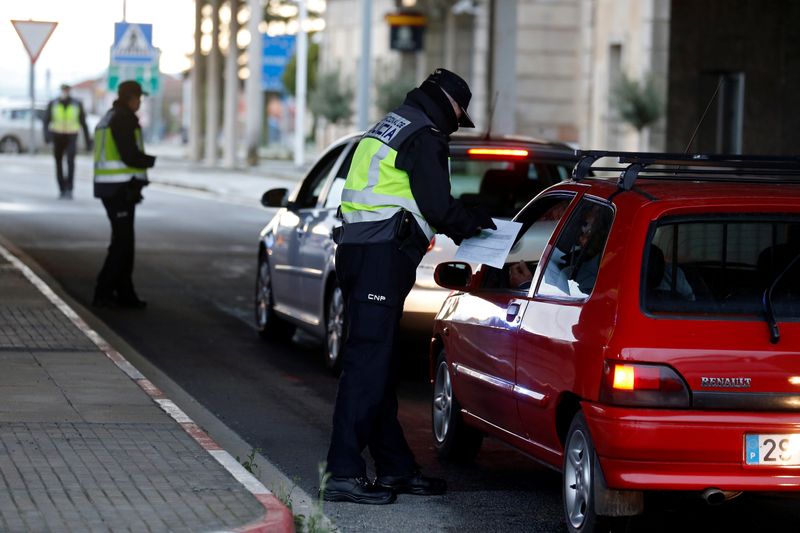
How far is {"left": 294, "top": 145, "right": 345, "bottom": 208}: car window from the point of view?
42.0 ft

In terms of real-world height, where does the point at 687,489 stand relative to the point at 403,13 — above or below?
below

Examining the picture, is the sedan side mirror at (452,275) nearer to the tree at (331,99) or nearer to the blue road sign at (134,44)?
the blue road sign at (134,44)

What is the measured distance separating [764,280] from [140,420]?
3.55 meters

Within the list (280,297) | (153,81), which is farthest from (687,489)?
(153,81)

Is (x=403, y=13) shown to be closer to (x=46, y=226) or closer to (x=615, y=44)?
(x=615, y=44)

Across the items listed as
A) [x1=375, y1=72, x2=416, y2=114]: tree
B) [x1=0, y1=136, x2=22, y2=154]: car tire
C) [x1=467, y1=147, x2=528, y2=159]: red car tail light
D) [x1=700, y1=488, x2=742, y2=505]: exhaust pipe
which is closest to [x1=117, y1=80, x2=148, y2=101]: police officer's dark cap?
[x1=467, y1=147, x2=528, y2=159]: red car tail light

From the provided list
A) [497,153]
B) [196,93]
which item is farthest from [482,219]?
[196,93]

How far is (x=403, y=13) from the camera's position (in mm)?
55969

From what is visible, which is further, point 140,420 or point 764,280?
point 140,420

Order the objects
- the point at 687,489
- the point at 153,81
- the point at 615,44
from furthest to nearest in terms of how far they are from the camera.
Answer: the point at 615,44, the point at 153,81, the point at 687,489

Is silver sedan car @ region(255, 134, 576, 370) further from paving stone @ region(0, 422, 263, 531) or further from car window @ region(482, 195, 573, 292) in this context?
paving stone @ region(0, 422, 263, 531)

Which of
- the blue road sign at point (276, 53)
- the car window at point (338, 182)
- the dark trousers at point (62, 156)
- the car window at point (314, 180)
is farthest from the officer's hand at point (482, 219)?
the blue road sign at point (276, 53)

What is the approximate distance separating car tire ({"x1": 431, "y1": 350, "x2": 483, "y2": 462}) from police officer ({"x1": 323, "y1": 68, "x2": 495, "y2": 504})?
2.86ft

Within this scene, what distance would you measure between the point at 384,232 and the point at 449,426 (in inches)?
59.1
